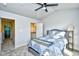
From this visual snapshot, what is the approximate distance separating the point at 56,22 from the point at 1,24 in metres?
1.19

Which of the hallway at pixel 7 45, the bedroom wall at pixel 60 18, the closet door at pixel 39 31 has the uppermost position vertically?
the bedroom wall at pixel 60 18

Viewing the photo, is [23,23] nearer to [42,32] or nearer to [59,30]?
[42,32]

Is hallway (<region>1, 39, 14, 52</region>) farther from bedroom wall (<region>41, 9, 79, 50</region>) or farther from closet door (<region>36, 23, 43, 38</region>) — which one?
bedroom wall (<region>41, 9, 79, 50</region>)

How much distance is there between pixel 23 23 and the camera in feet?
6.86

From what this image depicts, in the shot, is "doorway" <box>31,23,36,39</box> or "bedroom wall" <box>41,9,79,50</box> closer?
"bedroom wall" <box>41,9,79,50</box>

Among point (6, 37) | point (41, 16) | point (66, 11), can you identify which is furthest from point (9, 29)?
point (66, 11)

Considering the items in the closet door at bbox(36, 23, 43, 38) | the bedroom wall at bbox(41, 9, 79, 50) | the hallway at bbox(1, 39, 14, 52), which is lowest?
the hallway at bbox(1, 39, 14, 52)

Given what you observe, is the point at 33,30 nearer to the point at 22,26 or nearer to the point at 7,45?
the point at 22,26

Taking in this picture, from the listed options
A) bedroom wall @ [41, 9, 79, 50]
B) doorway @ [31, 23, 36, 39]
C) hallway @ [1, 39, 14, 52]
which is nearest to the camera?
hallway @ [1, 39, 14, 52]

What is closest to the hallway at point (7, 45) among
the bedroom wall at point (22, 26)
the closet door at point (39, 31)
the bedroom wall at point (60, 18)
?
the bedroom wall at point (22, 26)

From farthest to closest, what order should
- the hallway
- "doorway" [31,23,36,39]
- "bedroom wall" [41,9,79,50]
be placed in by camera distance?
"doorway" [31,23,36,39] → "bedroom wall" [41,9,79,50] → the hallway

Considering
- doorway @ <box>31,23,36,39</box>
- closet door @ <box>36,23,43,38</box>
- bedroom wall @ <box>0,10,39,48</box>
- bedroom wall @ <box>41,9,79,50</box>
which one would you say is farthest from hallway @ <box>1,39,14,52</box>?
bedroom wall @ <box>41,9,79,50</box>

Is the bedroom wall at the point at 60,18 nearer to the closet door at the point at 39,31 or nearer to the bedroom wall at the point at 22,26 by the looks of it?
the closet door at the point at 39,31

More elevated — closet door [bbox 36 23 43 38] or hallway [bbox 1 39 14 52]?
closet door [bbox 36 23 43 38]
